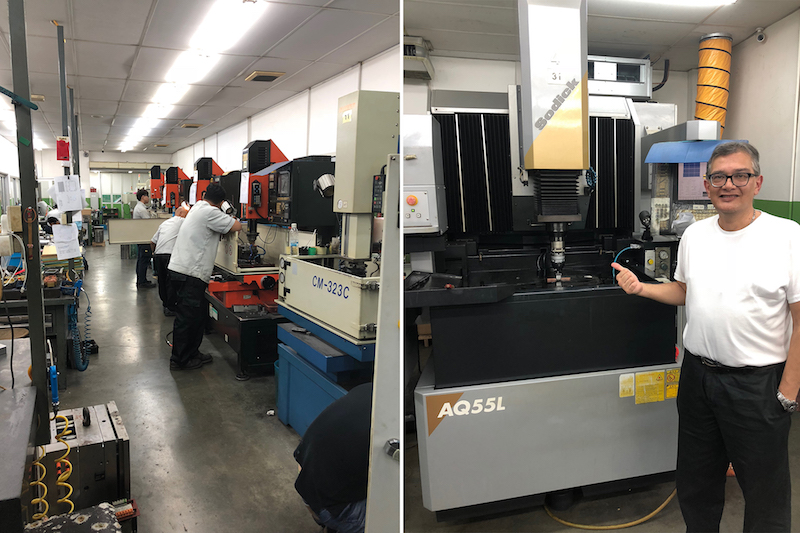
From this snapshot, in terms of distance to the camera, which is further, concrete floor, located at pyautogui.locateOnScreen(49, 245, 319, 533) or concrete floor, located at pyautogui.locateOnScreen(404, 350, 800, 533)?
concrete floor, located at pyautogui.locateOnScreen(49, 245, 319, 533)

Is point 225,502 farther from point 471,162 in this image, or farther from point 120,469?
point 471,162

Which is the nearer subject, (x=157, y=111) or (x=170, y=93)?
(x=170, y=93)

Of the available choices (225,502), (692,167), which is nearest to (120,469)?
(225,502)

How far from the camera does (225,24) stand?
413 centimetres

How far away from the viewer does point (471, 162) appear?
7.67 ft

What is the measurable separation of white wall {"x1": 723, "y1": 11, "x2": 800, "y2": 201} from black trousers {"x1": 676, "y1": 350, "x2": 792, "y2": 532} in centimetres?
235

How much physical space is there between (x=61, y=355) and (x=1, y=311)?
0.48 meters

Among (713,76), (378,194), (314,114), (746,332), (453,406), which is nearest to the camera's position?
(746,332)

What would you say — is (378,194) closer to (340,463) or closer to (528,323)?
(528,323)

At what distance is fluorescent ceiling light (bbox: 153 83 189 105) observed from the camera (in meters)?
6.34

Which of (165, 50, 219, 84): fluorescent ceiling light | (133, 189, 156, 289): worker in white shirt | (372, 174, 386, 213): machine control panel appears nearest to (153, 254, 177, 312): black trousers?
(133, 189, 156, 289): worker in white shirt

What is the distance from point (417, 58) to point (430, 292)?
1284 mm

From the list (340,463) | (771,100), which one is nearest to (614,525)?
(340,463)

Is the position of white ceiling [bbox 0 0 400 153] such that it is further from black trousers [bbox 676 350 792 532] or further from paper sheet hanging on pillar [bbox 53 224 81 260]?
black trousers [bbox 676 350 792 532]
